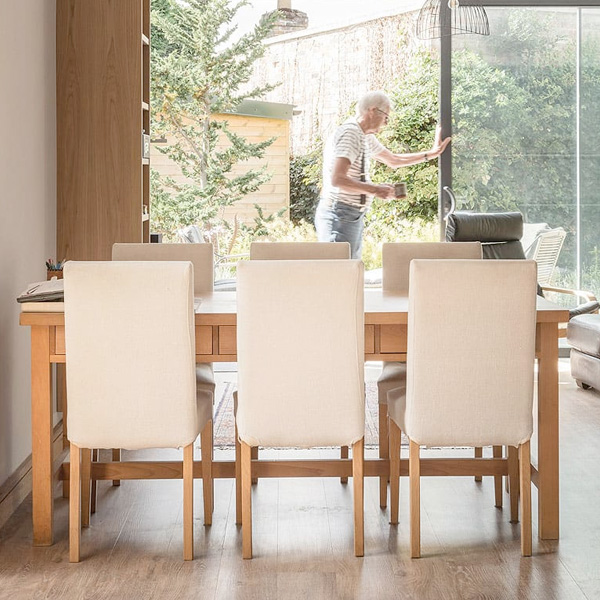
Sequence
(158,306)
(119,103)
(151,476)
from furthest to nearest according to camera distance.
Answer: (119,103) → (151,476) → (158,306)

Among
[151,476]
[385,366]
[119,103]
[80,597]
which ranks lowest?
[80,597]

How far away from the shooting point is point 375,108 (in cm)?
541

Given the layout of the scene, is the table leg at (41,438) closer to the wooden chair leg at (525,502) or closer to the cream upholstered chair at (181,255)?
the cream upholstered chair at (181,255)

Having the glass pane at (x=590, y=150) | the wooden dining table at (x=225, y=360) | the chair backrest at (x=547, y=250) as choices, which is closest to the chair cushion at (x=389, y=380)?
the wooden dining table at (x=225, y=360)

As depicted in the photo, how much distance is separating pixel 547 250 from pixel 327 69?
377cm

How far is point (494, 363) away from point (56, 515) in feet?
5.41

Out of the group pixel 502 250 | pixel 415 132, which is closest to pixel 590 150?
pixel 502 250

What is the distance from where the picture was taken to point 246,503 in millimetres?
2928

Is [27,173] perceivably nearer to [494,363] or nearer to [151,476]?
[151,476]

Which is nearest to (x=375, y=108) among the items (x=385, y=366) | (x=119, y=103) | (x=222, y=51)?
(x=119, y=103)

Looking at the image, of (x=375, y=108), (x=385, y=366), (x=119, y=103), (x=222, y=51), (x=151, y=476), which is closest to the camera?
(x=151, y=476)

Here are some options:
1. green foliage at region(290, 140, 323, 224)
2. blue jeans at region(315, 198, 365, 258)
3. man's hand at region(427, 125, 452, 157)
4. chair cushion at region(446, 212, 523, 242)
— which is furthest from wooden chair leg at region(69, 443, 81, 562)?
A: green foliage at region(290, 140, 323, 224)

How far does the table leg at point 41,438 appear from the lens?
9.93 feet

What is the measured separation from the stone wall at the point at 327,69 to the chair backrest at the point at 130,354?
674cm
